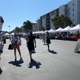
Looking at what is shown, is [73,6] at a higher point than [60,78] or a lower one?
higher

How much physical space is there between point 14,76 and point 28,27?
121998 mm

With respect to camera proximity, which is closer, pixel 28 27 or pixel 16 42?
pixel 16 42

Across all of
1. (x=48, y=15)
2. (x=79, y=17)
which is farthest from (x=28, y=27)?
(x=79, y=17)

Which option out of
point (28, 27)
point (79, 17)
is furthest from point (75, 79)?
point (28, 27)

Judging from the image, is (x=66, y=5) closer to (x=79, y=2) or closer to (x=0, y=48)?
(x=79, y=2)

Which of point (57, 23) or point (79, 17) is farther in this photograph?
point (79, 17)

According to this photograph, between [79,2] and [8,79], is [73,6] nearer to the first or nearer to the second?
[79,2]

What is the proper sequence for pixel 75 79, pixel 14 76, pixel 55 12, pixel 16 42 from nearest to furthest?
1. pixel 75 79
2. pixel 14 76
3. pixel 16 42
4. pixel 55 12

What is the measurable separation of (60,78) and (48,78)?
41 centimetres

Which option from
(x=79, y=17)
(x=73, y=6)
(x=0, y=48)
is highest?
(x=73, y=6)

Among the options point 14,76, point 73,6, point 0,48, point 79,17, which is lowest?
point 14,76

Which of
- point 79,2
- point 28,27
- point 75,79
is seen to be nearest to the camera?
point 75,79

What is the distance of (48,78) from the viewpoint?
5.46m

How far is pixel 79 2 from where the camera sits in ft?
301
